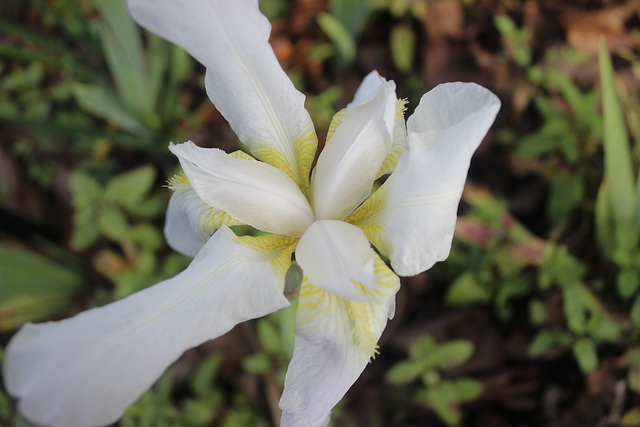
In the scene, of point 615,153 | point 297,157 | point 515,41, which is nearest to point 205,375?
point 297,157

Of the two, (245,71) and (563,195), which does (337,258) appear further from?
(563,195)

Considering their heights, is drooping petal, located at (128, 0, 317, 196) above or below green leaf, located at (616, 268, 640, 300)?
above

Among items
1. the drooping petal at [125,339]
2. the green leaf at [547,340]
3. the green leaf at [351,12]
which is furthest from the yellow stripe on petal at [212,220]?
the green leaf at [351,12]

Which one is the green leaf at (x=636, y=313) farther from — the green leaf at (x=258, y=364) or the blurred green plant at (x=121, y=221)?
the blurred green plant at (x=121, y=221)

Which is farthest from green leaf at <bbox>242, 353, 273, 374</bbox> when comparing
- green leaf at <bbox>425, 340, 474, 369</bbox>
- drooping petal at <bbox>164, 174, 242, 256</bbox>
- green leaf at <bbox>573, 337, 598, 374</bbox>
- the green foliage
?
the green foliage

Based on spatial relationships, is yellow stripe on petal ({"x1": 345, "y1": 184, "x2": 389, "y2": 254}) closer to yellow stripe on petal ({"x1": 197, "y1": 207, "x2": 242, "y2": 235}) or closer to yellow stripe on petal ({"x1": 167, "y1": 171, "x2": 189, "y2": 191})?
yellow stripe on petal ({"x1": 197, "y1": 207, "x2": 242, "y2": 235})

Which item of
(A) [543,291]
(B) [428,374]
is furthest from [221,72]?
(A) [543,291]
